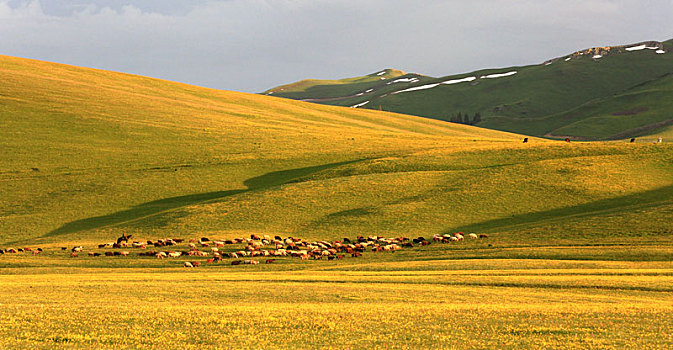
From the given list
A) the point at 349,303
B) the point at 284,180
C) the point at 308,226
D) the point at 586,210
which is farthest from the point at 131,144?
the point at 349,303

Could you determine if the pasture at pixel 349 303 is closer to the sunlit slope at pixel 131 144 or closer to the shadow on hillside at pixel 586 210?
the shadow on hillside at pixel 586 210

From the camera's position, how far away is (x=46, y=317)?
17.4 meters

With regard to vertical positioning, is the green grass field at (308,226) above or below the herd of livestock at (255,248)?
above

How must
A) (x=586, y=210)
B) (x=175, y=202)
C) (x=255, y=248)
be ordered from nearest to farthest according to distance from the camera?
(x=255, y=248) < (x=586, y=210) < (x=175, y=202)

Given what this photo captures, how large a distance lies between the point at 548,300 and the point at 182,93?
127 m

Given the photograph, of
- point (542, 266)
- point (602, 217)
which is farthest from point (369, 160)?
point (542, 266)

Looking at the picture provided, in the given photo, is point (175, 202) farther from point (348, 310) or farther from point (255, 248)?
point (348, 310)

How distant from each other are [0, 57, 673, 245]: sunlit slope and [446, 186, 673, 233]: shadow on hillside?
0.18 m

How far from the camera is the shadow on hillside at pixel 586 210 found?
51.9 meters

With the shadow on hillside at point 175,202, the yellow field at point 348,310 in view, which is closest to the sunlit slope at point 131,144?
the shadow on hillside at point 175,202

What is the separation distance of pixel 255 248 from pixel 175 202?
79.2ft

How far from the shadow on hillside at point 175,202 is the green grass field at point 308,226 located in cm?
35

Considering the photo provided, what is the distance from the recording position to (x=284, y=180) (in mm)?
73875

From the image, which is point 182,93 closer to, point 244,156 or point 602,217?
point 244,156
